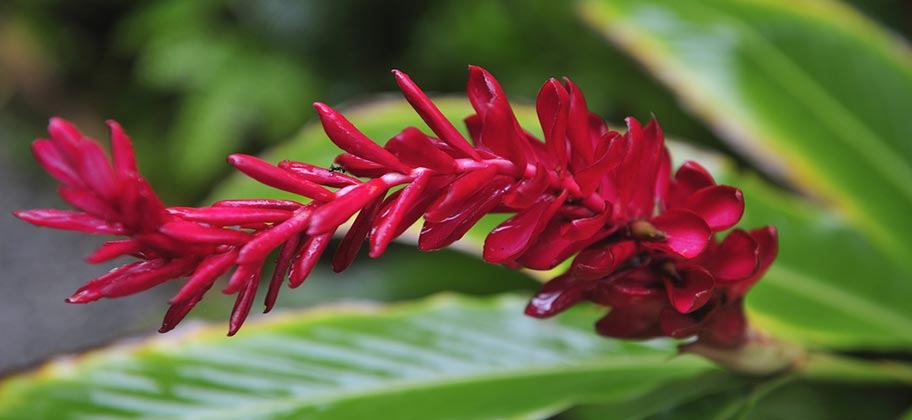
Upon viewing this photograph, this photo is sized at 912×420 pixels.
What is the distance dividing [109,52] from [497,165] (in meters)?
3.33

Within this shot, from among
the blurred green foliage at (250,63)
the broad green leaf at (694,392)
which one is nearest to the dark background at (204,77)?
the blurred green foliage at (250,63)

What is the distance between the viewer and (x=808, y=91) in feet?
3.55

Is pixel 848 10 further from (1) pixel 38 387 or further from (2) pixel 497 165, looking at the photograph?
(1) pixel 38 387

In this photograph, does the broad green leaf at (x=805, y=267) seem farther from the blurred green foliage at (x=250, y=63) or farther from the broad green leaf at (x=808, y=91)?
the blurred green foliage at (x=250, y=63)

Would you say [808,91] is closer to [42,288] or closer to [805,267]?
[805,267]

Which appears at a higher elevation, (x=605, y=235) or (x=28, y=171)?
(x=605, y=235)

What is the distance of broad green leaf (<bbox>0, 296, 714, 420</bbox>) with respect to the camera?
0.80m

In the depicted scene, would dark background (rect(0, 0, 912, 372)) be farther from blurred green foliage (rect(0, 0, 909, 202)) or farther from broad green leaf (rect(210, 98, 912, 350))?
broad green leaf (rect(210, 98, 912, 350))

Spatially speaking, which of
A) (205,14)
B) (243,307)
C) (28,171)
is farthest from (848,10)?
(28,171)

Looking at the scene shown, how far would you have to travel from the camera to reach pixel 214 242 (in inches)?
16.3

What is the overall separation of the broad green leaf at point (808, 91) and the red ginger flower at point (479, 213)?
0.53 meters

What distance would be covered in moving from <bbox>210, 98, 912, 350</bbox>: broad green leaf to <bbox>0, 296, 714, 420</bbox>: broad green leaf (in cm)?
10

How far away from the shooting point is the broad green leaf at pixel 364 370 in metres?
0.80

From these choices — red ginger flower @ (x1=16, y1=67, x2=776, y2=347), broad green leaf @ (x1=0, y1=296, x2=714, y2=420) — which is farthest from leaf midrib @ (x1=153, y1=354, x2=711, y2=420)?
red ginger flower @ (x1=16, y1=67, x2=776, y2=347)
